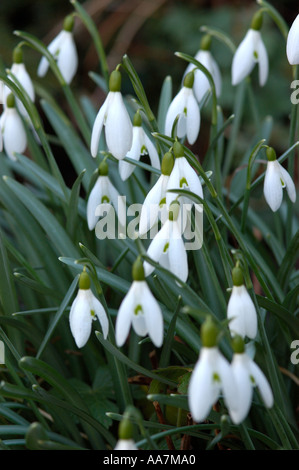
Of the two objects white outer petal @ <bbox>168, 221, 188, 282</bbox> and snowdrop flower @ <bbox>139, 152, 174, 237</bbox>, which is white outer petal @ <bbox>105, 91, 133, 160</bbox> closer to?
snowdrop flower @ <bbox>139, 152, 174, 237</bbox>

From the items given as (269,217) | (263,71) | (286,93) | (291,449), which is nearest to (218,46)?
(286,93)

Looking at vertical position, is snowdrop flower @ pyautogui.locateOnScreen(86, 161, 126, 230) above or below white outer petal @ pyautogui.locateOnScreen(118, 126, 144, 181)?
below

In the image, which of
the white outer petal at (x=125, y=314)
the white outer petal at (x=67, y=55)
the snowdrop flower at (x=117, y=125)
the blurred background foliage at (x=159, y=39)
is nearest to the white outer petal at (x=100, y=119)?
the snowdrop flower at (x=117, y=125)

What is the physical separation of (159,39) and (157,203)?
120 inches

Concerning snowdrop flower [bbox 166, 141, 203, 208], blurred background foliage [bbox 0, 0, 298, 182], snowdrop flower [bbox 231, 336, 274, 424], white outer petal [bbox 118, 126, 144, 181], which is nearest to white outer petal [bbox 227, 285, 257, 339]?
snowdrop flower [bbox 231, 336, 274, 424]

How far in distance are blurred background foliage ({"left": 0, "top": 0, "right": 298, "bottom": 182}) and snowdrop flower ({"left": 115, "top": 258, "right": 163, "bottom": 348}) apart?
2357 millimetres

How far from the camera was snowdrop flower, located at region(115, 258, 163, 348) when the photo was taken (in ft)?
3.19

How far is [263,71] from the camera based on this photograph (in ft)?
5.45

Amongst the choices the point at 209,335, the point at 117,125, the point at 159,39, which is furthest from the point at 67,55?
the point at 159,39

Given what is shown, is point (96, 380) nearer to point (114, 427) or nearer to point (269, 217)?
point (114, 427)

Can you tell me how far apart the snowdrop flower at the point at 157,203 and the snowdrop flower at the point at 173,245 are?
0.06 metres

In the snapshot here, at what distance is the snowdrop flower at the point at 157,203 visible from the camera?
3.70 ft

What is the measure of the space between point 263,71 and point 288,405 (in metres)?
0.86

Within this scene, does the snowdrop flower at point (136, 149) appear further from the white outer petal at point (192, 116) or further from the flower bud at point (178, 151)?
the flower bud at point (178, 151)
